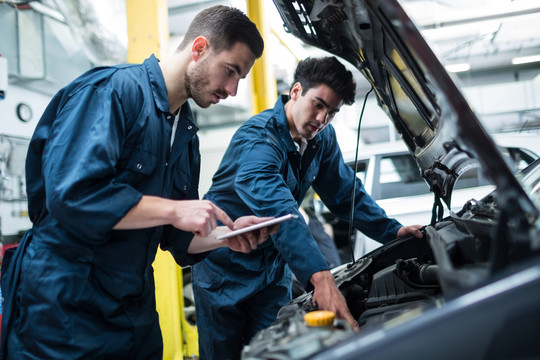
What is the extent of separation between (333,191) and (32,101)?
5458 mm

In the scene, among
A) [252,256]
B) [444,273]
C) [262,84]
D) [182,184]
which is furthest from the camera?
[262,84]

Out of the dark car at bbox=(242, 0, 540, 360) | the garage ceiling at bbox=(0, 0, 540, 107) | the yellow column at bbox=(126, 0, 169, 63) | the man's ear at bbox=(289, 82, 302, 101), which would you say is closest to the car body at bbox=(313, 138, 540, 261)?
the garage ceiling at bbox=(0, 0, 540, 107)

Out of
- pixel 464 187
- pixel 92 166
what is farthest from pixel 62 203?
pixel 464 187

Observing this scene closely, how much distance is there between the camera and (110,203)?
3.21 ft

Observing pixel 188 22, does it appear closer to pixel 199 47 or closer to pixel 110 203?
pixel 199 47

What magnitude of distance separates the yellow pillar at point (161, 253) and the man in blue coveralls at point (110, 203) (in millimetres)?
1463

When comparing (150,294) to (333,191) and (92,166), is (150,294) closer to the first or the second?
(92,166)

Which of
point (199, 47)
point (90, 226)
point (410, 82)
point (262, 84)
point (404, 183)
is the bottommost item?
point (90, 226)

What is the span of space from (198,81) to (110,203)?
1.65ft

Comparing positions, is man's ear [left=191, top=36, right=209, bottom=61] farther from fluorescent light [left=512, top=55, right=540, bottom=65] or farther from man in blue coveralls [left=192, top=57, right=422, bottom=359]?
fluorescent light [left=512, top=55, right=540, bottom=65]

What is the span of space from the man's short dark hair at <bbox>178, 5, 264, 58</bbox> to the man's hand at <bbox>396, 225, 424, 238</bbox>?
3.11 feet

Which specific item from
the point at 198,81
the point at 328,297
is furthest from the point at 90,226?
the point at 328,297

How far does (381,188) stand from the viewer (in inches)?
135

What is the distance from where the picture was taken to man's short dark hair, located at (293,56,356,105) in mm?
1887
